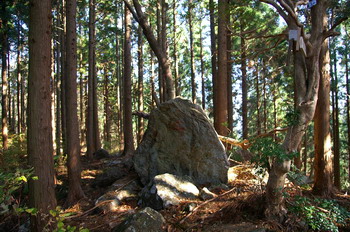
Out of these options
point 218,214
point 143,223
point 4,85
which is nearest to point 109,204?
point 143,223

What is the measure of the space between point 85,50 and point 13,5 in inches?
293

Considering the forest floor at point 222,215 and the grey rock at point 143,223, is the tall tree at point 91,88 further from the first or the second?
Result: the grey rock at point 143,223

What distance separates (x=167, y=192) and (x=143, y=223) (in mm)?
1410

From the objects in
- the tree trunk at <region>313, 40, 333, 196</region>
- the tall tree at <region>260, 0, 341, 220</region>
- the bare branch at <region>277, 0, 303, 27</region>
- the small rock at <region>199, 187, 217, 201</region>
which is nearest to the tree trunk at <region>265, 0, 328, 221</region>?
the tall tree at <region>260, 0, 341, 220</region>

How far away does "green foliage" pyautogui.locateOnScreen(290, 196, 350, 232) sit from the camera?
4055mm

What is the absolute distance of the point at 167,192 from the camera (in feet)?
18.2

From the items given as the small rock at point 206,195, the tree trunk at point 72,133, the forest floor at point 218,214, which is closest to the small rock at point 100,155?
the tree trunk at point 72,133

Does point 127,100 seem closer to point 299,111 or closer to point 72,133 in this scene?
point 72,133

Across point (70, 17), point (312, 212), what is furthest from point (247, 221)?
point (70, 17)

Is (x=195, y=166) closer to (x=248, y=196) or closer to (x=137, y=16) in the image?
(x=248, y=196)

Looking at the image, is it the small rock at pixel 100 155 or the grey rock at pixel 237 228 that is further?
the small rock at pixel 100 155

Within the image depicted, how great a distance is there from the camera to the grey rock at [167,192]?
538 cm

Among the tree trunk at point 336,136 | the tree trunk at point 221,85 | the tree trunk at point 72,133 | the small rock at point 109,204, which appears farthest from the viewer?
the tree trunk at point 336,136

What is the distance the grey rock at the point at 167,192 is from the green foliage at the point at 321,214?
2147 millimetres
